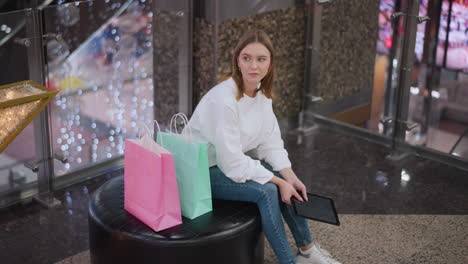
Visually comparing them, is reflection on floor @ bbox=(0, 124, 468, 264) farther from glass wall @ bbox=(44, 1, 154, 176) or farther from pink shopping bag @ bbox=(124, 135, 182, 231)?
pink shopping bag @ bbox=(124, 135, 182, 231)

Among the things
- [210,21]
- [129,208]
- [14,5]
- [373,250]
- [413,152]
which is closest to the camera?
→ [129,208]

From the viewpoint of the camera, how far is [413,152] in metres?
4.92

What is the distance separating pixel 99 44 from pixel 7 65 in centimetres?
60

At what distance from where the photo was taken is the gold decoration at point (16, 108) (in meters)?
3.01

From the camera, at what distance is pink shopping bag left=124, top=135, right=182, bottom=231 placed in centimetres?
280

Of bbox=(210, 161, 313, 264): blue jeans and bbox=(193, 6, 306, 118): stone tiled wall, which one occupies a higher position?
bbox=(193, 6, 306, 118): stone tiled wall

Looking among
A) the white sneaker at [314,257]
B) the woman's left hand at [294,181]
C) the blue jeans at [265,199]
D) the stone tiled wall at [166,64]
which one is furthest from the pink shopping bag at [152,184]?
the stone tiled wall at [166,64]

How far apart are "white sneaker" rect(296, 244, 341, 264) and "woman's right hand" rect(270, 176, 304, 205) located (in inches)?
12.6

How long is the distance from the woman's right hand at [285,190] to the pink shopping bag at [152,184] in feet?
1.63

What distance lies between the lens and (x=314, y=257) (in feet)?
10.9

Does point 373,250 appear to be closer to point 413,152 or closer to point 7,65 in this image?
point 413,152

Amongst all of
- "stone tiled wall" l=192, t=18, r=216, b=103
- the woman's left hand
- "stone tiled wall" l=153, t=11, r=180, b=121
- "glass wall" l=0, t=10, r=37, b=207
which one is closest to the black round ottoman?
the woman's left hand

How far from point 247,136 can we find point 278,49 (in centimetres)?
193

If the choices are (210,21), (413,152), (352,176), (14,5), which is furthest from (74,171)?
(14,5)
